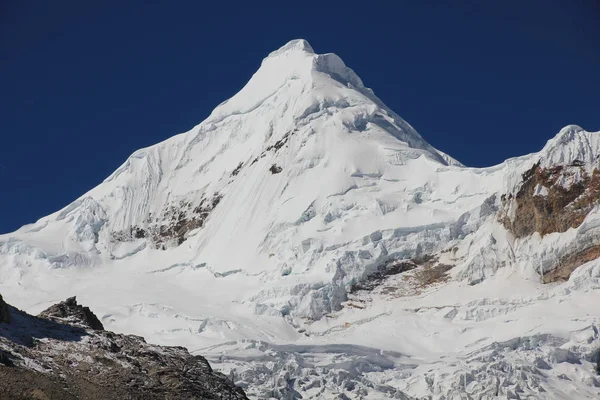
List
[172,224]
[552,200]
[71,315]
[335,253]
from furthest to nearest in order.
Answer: [172,224], [335,253], [552,200], [71,315]

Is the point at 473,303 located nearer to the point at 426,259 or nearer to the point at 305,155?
the point at 426,259

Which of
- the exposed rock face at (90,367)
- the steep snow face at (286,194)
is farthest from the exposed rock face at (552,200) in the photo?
the exposed rock face at (90,367)

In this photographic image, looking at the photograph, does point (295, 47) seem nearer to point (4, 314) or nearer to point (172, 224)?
point (172, 224)

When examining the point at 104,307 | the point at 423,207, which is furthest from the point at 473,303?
the point at 104,307

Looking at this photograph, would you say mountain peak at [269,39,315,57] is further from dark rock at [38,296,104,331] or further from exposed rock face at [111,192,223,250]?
dark rock at [38,296,104,331]

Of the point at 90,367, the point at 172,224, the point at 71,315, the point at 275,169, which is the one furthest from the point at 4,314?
the point at 172,224

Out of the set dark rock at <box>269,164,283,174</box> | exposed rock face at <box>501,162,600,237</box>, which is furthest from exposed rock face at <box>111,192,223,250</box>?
exposed rock face at <box>501,162,600,237</box>
